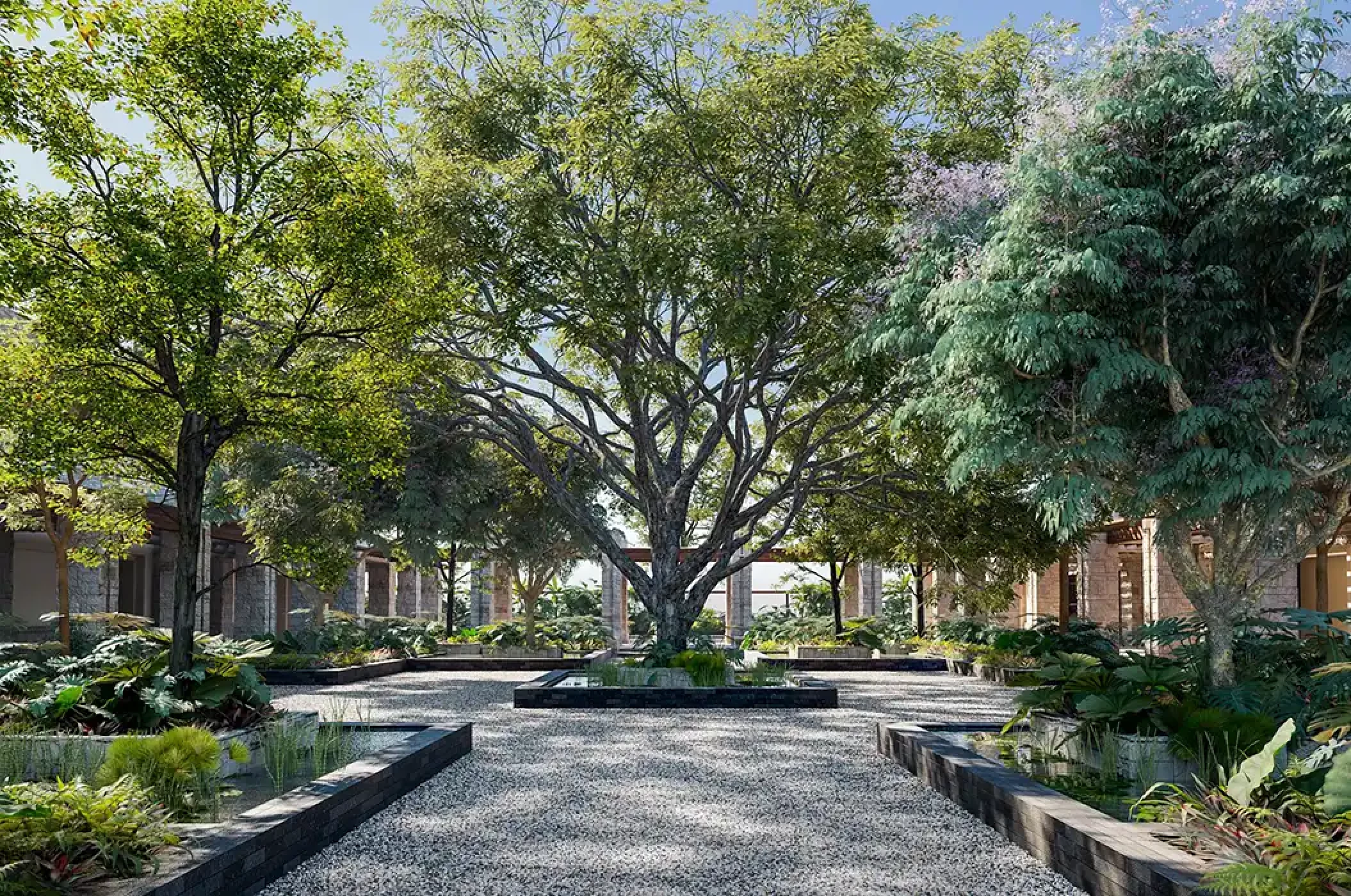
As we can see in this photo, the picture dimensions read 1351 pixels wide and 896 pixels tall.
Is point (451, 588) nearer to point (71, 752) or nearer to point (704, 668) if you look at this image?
point (704, 668)

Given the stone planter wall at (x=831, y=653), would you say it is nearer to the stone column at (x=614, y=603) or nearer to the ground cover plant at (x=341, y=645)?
the ground cover plant at (x=341, y=645)

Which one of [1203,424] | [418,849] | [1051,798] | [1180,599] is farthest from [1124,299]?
[1180,599]

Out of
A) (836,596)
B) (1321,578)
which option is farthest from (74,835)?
(836,596)

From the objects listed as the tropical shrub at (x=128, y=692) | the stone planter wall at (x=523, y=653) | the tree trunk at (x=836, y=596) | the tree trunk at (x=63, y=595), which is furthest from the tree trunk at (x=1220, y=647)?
the tree trunk at (x=836, y=596)

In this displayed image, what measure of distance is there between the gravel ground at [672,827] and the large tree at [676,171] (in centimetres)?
489

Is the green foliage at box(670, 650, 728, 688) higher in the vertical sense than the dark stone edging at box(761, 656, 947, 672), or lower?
higher

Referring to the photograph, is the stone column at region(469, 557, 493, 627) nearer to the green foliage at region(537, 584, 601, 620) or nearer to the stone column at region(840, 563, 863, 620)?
the green foliage at region(537, 584, 601, 620)

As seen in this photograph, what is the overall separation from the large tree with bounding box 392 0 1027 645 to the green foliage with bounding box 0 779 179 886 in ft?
25.7

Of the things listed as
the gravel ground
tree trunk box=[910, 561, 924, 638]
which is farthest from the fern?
tree trunk box=[910, 561, 924, 638]

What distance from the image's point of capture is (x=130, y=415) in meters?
9.36

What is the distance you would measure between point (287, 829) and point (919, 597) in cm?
2282

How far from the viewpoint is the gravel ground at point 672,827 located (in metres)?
5.71

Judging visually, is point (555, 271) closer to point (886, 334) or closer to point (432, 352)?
point (432, 352)

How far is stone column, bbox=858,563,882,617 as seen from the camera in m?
40.5
